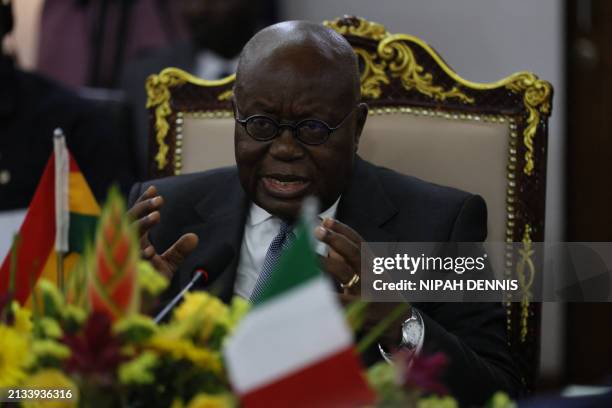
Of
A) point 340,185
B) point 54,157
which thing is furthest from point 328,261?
point 54,157

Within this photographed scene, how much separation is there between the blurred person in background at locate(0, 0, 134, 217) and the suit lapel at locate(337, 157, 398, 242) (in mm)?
1026

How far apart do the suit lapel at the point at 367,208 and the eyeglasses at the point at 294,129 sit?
21cm

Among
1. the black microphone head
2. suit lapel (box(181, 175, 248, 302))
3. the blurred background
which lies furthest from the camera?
the blurred background

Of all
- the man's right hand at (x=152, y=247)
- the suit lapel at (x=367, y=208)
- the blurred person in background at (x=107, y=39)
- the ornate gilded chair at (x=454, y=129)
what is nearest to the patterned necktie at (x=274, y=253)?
the suit lapel at (x=367, y=208)

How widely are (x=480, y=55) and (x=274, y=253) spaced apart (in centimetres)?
221

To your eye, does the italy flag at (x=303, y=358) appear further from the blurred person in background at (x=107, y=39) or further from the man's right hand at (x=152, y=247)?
the blurred person in background at (x=107, y=39)

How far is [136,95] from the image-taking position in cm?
430

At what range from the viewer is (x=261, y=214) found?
2.17 m

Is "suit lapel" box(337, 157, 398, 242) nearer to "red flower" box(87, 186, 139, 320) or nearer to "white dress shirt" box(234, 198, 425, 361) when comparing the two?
"white dress shirt" box(234, 198, 425, 361)

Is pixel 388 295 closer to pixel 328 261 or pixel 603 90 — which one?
pixel 328 261

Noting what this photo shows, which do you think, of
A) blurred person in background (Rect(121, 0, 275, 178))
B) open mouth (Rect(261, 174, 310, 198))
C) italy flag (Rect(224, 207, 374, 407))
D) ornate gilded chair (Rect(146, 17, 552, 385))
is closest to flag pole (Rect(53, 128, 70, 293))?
open mouth (Rect(261, 174, 310, 198))

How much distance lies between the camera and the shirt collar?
2.16m

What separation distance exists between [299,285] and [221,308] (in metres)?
0.15

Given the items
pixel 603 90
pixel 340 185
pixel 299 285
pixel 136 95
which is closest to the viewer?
pixel 299 285
